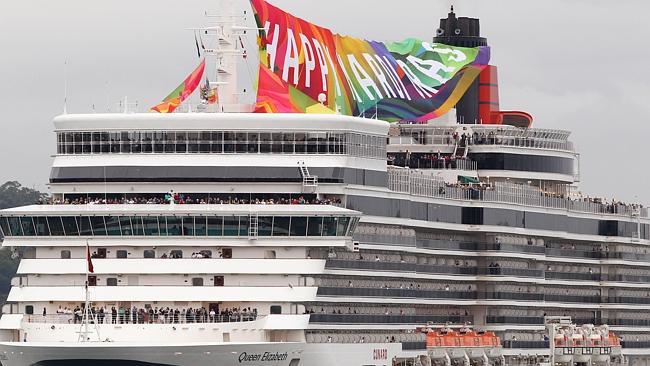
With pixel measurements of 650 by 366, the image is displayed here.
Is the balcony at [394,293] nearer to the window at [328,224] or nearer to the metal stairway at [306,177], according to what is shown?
the window at [328,224]

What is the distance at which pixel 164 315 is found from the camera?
11138 cm

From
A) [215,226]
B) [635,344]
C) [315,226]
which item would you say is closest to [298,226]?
[315,226]

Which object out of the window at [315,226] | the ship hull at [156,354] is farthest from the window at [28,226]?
the window at [315,226]

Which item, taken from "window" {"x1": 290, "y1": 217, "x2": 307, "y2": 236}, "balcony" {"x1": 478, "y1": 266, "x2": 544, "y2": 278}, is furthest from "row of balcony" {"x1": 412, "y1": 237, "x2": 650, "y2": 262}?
"window" {"x1": 290, "y1": 217, "x2": 307, "y2": 236}

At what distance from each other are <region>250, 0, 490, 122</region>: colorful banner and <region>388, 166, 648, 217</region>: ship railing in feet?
14.8

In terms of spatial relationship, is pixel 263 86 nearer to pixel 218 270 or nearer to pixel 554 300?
pixel 218 270

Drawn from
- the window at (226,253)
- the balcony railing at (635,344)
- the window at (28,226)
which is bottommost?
the balcony railing at (635,344)

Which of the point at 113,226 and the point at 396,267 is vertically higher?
the point at 113,226

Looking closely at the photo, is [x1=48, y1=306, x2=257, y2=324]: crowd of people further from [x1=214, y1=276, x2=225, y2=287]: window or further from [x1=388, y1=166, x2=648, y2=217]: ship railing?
[x1=388, y1=166, x2=648, y2=217]: ship railing

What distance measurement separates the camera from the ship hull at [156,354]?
355 ft

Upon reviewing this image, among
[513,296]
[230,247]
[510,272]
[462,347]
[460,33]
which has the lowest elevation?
[462,347]

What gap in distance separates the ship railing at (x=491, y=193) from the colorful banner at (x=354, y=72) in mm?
4498

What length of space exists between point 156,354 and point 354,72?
89.4 ft

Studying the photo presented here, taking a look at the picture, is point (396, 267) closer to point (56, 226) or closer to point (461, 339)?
point (461, 339)
